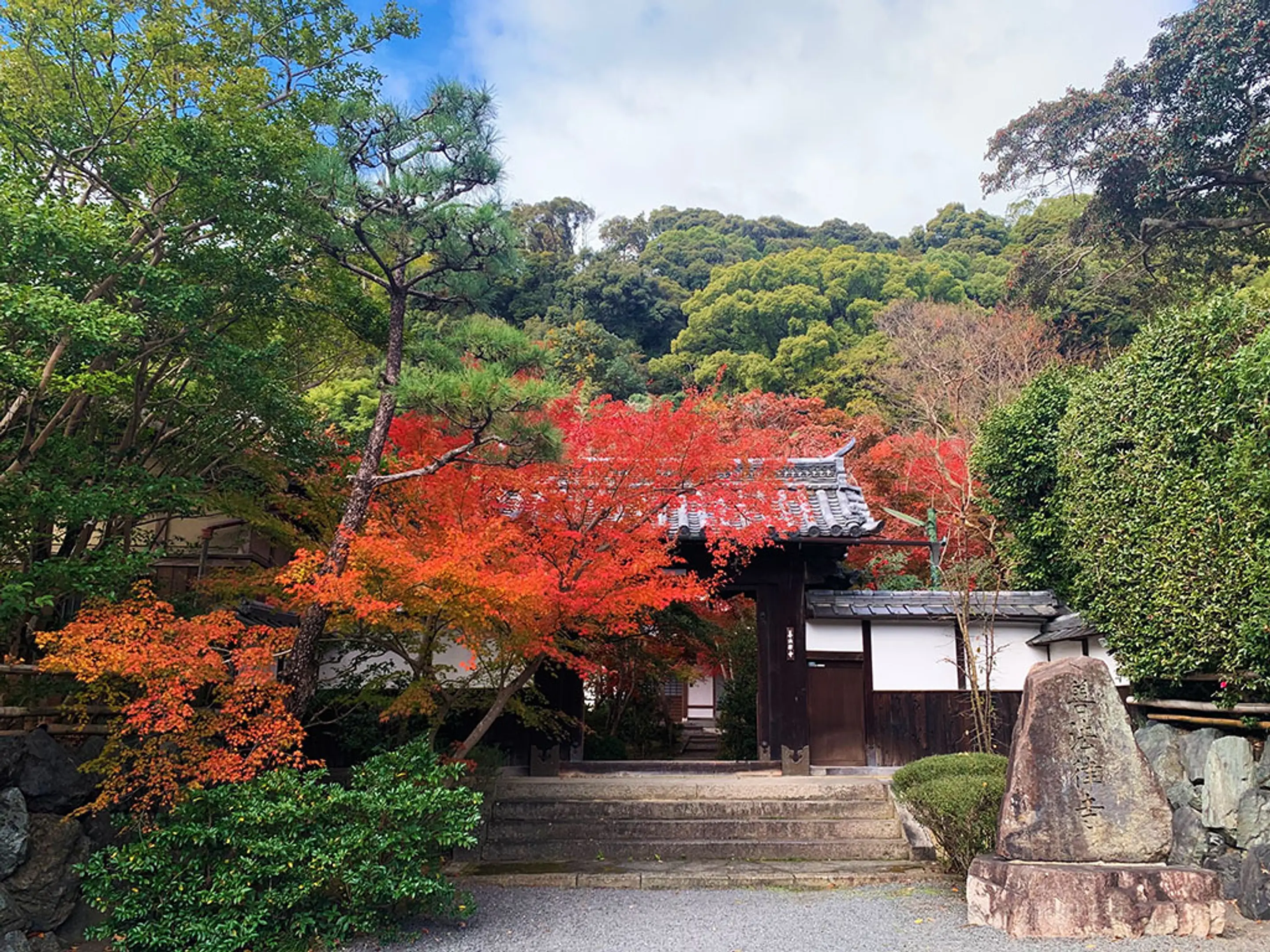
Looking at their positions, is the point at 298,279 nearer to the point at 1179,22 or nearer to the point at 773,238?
the point at 1179,22

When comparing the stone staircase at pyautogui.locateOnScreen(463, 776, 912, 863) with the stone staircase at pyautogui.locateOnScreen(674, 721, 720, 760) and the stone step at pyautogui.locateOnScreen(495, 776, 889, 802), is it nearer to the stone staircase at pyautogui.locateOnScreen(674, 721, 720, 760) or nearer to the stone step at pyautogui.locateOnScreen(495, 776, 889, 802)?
the stone step at pyautogui.locateOnScreen(495, 776, 889, 802)

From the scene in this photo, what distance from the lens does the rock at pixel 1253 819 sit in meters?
7.53

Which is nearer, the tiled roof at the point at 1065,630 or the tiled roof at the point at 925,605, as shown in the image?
the tiled roof at the point at 1065,630

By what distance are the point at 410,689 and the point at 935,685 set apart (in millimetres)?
8022

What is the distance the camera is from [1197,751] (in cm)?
860

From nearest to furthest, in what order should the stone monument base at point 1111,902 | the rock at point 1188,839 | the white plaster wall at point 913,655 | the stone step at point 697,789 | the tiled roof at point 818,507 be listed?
the stone monument base at point 1111,902 → the rock at point 1188,839 → the stone step at point 697,789 → the tiled roof at point 818,507 → the white plaster wall at point 913,655

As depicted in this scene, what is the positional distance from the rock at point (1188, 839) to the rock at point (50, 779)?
9962mm

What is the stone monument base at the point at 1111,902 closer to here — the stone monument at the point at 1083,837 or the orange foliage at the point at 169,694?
the stone monument at the point at 1083,837

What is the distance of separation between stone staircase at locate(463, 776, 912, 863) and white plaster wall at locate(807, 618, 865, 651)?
2.19m

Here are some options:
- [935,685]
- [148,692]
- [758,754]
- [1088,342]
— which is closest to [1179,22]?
[1088,342]

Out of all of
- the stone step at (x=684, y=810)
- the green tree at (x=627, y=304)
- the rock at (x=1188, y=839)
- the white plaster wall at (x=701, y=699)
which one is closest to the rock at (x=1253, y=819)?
the rock at (x=1188, y=839)

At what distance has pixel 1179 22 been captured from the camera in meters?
17.6

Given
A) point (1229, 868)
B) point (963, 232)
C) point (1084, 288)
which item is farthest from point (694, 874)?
point (963, 232)

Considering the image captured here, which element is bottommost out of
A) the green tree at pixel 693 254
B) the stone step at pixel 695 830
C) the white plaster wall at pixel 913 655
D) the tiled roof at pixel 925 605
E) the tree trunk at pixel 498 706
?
the stone step at pixel 695 830
